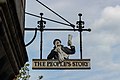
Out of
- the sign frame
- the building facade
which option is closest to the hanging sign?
the sign frame

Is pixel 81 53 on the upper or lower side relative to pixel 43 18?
lower

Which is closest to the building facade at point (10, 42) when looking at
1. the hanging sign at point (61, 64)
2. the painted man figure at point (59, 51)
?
the hanging sign at point (61, 64)

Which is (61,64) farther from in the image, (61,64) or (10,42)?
(10,42)

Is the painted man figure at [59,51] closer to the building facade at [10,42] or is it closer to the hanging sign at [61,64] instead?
the hanging sign at [61,64]

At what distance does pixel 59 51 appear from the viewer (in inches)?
561

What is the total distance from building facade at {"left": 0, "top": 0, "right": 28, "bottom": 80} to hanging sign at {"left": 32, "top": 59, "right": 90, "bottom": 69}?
1.56 meters

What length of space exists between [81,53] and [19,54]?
10.5ft

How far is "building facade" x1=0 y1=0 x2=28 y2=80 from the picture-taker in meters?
9.06

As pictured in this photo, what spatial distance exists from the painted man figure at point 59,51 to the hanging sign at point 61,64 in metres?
0.16

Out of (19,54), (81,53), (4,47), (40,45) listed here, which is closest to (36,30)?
(40,45)

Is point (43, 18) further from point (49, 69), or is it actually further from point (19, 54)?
point (19, 54)

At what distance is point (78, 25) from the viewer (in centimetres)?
1480

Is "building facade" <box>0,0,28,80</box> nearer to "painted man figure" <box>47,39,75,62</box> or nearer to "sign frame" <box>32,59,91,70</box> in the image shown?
"sign frame" <box>32,59,91,70</box>

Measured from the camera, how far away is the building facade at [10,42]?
357 inches
